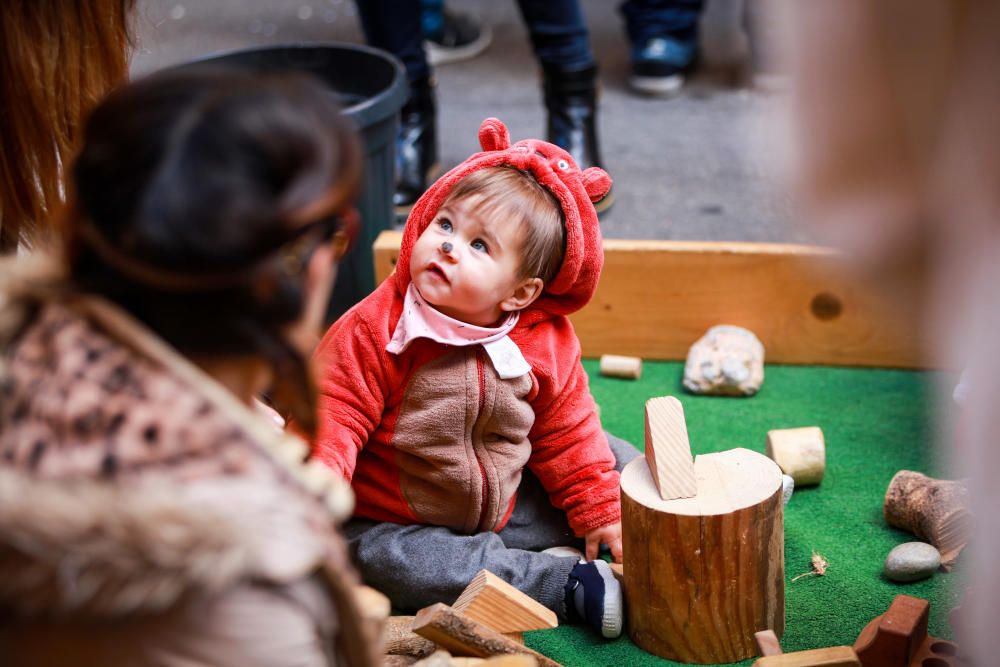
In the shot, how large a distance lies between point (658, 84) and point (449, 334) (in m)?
2.43

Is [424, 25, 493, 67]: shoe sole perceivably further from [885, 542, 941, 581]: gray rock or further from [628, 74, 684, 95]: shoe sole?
[885, 542, 941, 581]: gray rock

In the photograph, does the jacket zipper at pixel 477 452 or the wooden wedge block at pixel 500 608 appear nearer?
the wooden wedge block at pixel 500 608

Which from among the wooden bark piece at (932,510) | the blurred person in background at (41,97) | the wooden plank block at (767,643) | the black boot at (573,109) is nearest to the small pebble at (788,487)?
the wooden bark piece at (932,510)

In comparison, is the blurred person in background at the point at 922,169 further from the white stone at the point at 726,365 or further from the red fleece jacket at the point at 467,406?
the white stone at the point at 726,365

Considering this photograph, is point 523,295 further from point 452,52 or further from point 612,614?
point 452,52

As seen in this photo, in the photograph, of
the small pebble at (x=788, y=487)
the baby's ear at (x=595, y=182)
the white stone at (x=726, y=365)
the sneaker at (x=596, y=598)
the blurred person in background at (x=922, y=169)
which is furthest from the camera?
the white stone at (x=726, y=365)

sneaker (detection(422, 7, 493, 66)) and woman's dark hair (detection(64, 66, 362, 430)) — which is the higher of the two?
woman's dark hair (detection(64, 66, 362, 430))

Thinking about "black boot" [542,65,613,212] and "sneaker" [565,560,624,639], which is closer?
"sneaker" [565,560,624,639]

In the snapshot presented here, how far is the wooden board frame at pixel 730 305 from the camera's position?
2035mm

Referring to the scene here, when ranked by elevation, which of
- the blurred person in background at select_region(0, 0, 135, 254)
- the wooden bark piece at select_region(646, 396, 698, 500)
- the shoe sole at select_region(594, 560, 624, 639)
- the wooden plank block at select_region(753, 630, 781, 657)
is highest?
the blurred person in background at select_region(0, 0, 135, 254)

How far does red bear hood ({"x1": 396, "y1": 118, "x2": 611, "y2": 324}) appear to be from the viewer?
1469mm

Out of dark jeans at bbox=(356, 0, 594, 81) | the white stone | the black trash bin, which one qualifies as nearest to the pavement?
the black trash bin

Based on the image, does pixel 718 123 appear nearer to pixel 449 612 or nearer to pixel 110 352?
pixel 449 612

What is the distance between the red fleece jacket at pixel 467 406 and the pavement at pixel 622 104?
105cm
